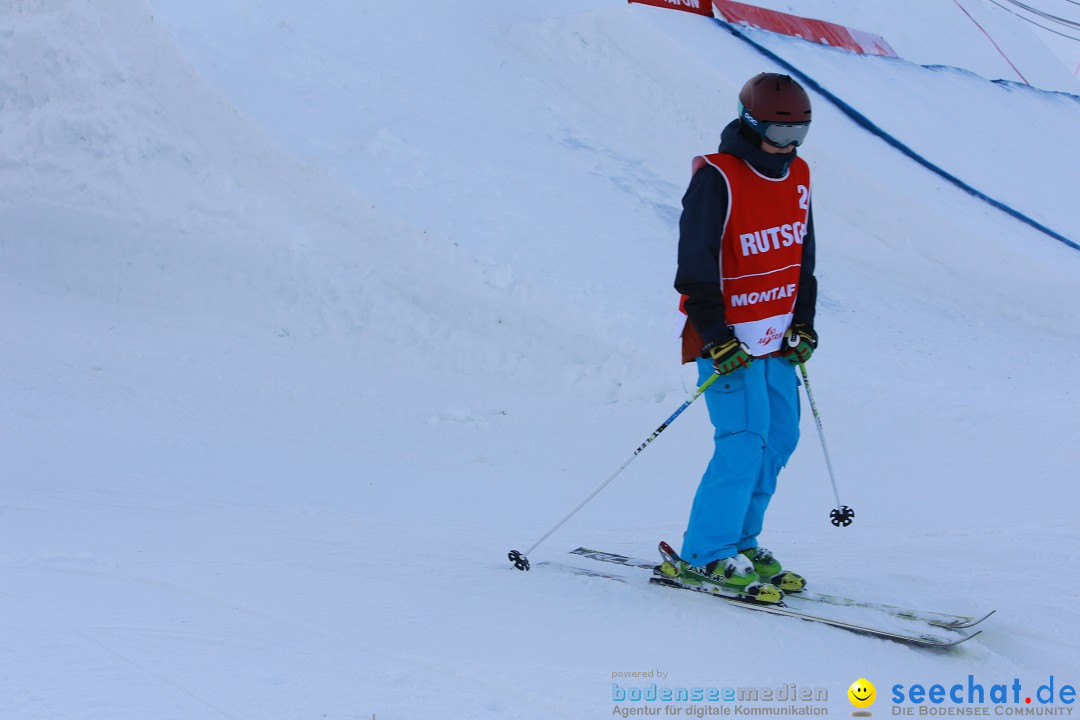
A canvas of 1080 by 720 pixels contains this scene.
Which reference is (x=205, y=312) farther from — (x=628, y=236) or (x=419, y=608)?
(x=419, y=608)

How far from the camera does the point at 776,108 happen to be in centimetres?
345

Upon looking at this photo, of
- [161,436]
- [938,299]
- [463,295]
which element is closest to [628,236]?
[463,295]

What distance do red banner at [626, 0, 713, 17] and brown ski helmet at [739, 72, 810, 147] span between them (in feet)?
28.6

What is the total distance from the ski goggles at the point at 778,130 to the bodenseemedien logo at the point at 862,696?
183cm

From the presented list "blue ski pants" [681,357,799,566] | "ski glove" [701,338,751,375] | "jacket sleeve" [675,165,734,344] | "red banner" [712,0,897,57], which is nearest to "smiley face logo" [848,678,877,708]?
"blue ski pants" [681,357,799,566]

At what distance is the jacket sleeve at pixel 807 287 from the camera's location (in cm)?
383

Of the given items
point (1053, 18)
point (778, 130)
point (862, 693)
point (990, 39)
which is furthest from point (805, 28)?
point (1053, 18)

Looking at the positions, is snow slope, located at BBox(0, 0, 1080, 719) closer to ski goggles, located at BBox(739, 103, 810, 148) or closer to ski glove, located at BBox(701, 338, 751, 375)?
ski glove, located at BBox(701, 338, 751, 375)

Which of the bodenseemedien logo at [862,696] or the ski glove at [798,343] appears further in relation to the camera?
the ski glove at [798,343]

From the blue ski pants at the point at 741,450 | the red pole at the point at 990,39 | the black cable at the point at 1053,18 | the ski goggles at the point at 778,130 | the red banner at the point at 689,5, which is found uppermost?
the black cable at the point at 1053,18

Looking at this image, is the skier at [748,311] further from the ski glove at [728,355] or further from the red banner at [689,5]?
the red banner at [689,5]

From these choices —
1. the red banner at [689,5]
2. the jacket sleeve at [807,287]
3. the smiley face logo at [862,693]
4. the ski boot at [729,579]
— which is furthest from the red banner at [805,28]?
the smiley face logo at [862,693]

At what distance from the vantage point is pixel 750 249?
3.61m

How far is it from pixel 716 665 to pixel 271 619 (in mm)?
1542
